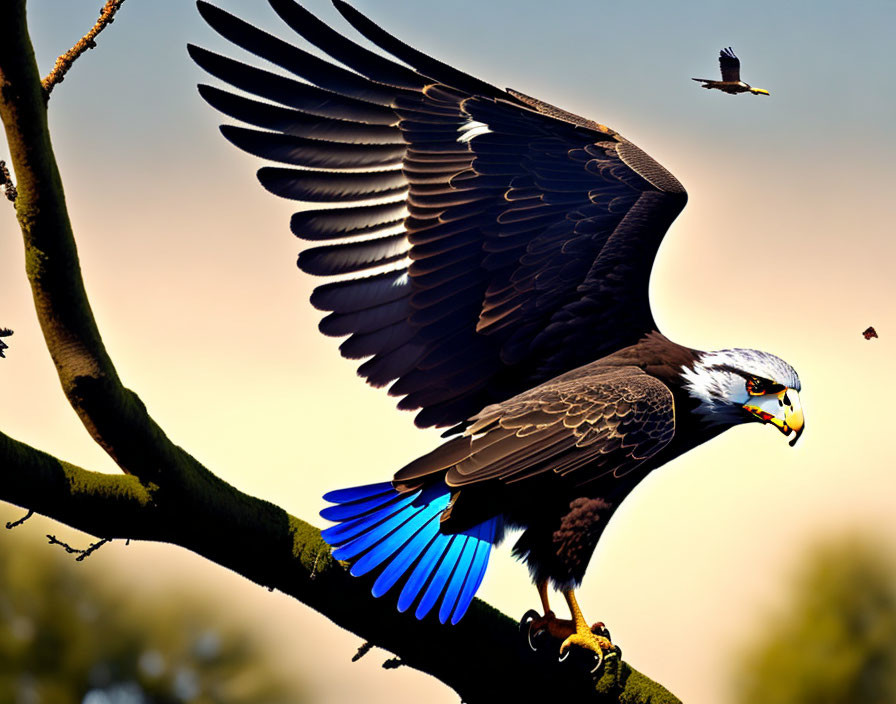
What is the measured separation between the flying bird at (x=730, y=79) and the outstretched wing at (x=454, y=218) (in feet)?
1.66

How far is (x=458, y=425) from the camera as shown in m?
4.20

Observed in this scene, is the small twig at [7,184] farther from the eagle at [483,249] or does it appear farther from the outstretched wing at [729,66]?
the outstretched wing at [729,66]

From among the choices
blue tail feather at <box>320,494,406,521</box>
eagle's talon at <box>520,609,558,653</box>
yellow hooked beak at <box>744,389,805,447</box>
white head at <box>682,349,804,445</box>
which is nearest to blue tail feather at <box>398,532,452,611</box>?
blue tail feather at <box>320,494,406,521</box>

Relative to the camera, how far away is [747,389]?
436cm

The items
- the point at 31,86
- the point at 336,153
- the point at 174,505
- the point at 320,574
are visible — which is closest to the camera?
the point at 31,86

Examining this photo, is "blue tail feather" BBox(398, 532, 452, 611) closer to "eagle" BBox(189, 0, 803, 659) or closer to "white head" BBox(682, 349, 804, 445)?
"eagle" BBox(189, 0, 803, 659)

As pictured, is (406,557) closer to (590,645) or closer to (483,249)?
(590,645)

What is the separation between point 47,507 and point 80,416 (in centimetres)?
30

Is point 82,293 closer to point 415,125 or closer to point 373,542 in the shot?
point 373,542

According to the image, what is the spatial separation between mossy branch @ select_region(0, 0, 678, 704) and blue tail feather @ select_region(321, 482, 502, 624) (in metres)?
0.08

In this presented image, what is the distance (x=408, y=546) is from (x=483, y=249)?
128 centimetres

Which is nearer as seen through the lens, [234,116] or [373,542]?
[373,542]

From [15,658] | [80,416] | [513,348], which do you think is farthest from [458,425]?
[15,658]

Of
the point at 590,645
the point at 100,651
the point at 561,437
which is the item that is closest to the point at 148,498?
the point at 561,437
